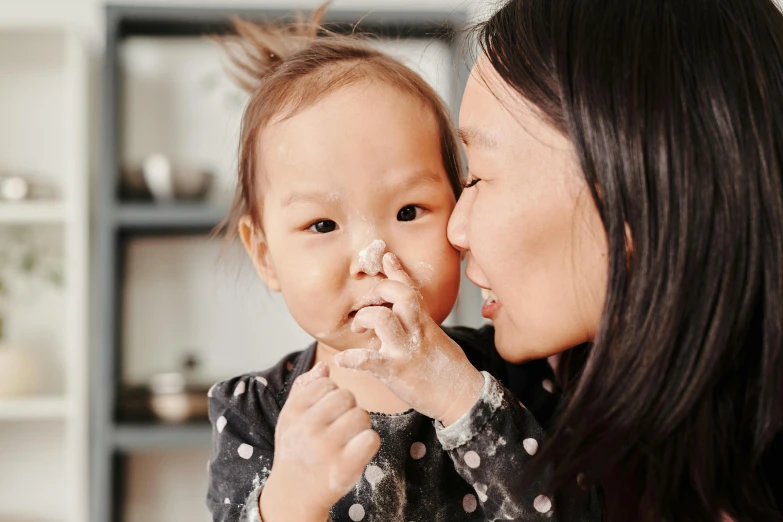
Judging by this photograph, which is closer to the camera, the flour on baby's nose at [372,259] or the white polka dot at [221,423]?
the flour on baby's nose at [372,259]

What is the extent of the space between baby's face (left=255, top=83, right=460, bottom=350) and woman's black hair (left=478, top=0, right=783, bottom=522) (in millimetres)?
199

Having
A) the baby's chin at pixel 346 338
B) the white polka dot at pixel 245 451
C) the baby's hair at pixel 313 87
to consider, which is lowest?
the white polka dot at pixel 245 451

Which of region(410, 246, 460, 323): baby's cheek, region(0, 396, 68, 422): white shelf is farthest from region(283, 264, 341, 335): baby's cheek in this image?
region(0, 396, 68, 422): white shelf

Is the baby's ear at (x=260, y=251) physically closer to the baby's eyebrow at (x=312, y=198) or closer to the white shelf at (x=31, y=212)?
the baby's eyebrow at (x=312, y=198)

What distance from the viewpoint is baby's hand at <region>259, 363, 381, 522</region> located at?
2.71 ft

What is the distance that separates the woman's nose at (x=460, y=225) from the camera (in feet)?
3.21

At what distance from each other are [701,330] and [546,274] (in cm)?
18

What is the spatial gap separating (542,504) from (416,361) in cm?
22

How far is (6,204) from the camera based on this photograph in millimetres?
2924

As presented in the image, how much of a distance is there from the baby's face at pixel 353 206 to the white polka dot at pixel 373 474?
0.16 m

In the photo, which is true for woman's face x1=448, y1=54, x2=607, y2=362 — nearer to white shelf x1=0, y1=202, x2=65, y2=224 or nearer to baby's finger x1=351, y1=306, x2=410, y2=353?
baby's finger x1=351, y1=306, x2=410, y2=353

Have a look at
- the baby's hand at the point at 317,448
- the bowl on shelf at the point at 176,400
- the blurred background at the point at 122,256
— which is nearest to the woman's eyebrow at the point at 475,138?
the baby's hand at the point at 317,448

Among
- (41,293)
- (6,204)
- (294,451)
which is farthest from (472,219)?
(41,293)

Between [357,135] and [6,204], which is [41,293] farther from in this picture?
[357,135]
